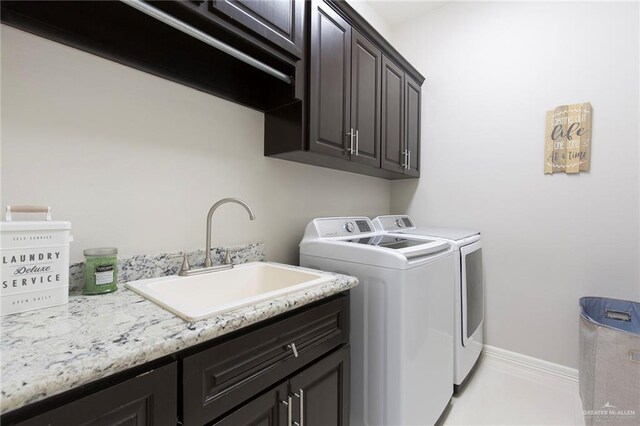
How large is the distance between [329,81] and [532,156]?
164cm

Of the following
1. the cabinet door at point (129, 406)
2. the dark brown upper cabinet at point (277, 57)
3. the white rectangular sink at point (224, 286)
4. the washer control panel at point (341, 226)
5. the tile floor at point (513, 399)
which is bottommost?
the tile floor at point (513, 399)

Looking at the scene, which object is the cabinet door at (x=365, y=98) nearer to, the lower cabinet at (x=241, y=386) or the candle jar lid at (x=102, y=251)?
the lower cabinet at (x=241, y=386)

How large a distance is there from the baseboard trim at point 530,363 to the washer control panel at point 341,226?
139 cm

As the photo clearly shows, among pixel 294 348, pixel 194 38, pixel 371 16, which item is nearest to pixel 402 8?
pixel 371 16

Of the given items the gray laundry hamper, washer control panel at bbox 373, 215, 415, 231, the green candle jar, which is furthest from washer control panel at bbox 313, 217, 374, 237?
the gray laundry hamper

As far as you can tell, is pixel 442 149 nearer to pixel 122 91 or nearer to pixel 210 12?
pixel 210 12

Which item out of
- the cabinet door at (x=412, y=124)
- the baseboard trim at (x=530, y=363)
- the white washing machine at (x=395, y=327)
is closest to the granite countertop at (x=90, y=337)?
the white washing machine at (x=395, y=327)

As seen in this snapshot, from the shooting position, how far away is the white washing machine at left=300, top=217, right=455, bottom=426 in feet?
4.07

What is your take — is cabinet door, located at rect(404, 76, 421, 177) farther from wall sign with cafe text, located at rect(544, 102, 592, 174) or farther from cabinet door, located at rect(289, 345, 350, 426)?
cabinet door, located at rect(289, 345, 350, 426)

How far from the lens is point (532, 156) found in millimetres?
2074

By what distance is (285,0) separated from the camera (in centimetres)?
121

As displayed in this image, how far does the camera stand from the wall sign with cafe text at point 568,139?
188 cm

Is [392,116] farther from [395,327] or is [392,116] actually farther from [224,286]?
[224,286]

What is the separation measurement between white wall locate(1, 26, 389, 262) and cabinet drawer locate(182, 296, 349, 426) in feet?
2.13
